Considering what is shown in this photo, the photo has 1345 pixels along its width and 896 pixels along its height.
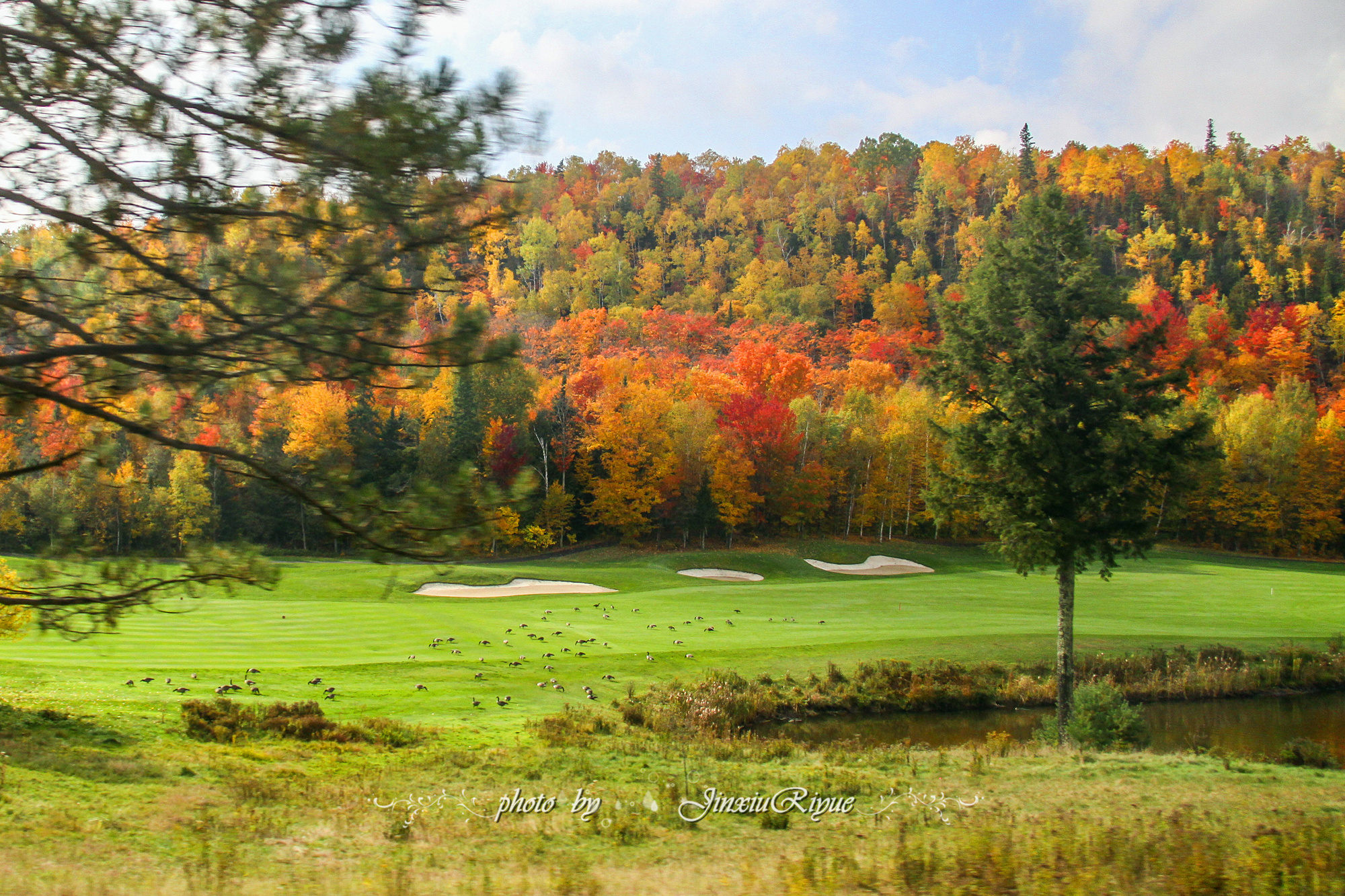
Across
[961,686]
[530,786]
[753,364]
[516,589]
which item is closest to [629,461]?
[516,589]

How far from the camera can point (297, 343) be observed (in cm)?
570

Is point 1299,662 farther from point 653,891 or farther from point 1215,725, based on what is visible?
point 653,891

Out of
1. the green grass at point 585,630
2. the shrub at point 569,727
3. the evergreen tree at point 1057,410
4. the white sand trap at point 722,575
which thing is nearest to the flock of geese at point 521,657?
the green grass at point 585,630

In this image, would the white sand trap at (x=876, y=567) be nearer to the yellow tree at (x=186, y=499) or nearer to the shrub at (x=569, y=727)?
the shrub at (x=569, y=727)

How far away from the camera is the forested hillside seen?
689 cm

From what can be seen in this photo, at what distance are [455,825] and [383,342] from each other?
14.5 feet

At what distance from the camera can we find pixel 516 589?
30.5 m

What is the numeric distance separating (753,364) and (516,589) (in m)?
37.6

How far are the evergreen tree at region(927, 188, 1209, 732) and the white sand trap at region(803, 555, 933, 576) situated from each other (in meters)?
25.1

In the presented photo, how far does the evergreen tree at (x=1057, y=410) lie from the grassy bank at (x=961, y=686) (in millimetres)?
2956

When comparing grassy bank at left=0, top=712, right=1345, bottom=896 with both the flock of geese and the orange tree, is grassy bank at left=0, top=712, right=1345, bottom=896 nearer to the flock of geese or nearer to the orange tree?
the orange tree

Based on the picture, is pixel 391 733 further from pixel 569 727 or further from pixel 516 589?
pixel 516 589

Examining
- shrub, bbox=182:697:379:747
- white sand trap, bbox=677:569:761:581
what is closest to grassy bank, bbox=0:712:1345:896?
shrub, bbox=182:697:379:747

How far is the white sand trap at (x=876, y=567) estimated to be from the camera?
4097 cm
